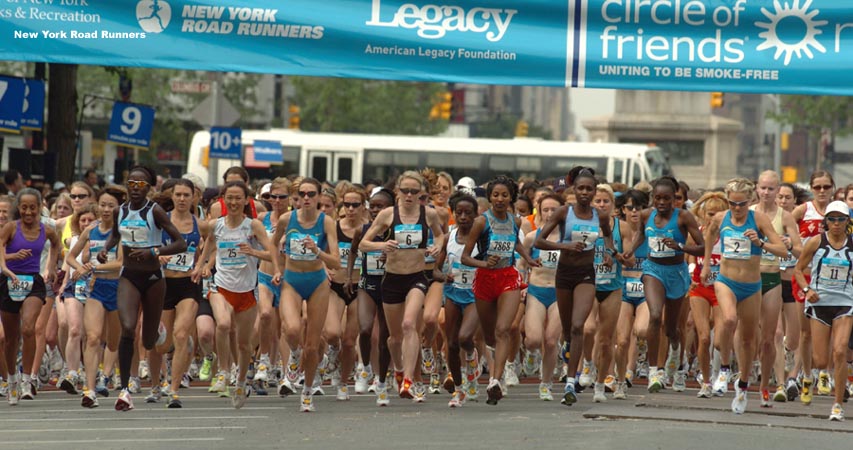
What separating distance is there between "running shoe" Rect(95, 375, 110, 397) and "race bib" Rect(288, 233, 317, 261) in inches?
103

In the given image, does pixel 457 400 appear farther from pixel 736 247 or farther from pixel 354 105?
pixel 354 105

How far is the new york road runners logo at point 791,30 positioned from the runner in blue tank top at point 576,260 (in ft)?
9.04

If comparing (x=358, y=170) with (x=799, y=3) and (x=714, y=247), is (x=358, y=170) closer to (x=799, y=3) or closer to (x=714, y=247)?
(x=714, y=247)

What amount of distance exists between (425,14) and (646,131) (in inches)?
1822

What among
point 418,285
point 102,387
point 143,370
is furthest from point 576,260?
point 143,370

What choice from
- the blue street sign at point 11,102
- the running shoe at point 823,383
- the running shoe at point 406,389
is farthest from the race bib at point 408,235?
the blue street sign at point 11,102

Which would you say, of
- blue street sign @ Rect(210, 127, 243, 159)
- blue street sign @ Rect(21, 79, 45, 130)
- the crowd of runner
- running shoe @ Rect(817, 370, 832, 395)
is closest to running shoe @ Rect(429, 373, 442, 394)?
the crowd of runner

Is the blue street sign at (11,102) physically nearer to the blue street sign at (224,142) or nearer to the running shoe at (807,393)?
the running shoe at (807,393)

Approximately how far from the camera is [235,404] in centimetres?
1397

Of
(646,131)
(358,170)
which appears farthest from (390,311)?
(646,131)

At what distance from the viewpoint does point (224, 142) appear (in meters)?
29.6

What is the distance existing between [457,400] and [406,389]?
1.71 feet

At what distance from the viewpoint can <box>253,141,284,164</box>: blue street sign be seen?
1558 inches

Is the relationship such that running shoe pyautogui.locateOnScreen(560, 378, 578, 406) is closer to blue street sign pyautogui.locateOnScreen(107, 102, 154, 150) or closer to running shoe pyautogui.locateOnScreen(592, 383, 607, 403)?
running shoe pyautogui.locateOnScreen(592, 383, 607, 403)
